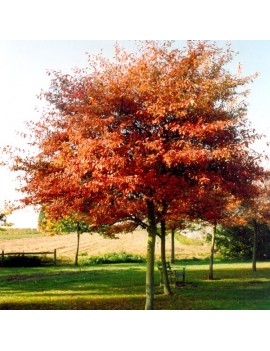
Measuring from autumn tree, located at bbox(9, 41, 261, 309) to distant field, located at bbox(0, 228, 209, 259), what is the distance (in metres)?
20.2

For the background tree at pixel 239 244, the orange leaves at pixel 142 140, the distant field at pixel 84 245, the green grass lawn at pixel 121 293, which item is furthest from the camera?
the background tree at pixel 239 244

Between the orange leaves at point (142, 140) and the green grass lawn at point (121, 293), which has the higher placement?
the orange leaves at point (142, 140)

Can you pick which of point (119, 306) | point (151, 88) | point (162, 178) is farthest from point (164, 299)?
point (151, 88)

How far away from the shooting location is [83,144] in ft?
35.2

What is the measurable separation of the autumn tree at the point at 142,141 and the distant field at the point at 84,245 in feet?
66.4

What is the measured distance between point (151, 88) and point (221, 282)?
13.3m

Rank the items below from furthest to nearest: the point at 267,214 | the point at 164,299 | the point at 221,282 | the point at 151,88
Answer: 1. the point at 267,214
2. the point at 221,282
3. the point at 164,299
4. the point at 151,88

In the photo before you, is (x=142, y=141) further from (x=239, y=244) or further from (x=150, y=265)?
(x=239, y=244)

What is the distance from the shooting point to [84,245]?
39875mm

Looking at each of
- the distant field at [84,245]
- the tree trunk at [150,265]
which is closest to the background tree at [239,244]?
the distant field at [84,245]

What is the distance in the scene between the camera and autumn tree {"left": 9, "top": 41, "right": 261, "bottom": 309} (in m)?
10.6

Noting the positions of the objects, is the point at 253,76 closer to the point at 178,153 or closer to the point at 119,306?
the point at 178,153

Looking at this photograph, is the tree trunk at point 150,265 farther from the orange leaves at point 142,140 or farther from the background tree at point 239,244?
the background tree at point 239,244

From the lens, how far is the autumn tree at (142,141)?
10.6m
